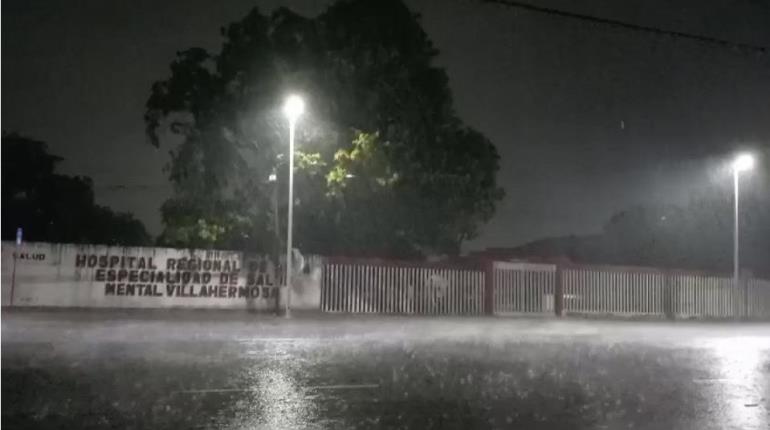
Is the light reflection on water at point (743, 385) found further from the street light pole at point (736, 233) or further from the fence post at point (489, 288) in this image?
the street light pole at point (736, 233)

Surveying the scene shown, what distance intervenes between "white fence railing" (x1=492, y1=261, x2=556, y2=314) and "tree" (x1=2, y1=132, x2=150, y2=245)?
2147 centimetres

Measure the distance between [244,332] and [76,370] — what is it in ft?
24.7

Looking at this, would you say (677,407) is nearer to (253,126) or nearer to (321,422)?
(321,422)

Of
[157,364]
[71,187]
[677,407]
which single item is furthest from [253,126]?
[71,187]

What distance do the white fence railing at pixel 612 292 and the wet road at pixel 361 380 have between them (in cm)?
1199

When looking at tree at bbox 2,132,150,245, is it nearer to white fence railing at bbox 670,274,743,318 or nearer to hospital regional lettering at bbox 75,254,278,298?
hospital regional lettering at bbox 75,254,278,298

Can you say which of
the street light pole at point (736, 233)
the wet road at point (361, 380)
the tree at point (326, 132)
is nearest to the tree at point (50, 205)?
the tree at point (326, 132)

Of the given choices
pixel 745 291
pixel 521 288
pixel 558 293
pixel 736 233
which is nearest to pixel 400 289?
pixel 521 288

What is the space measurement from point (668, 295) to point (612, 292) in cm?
305

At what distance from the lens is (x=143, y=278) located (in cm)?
2478

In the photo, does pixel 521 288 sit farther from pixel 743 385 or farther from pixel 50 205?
pixel 50 205

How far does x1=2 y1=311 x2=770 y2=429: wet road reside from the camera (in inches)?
332

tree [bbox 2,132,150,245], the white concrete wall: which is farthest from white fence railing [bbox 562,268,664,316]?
tree [bbox 2,132,150,245]

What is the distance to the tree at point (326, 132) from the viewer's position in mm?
27641
